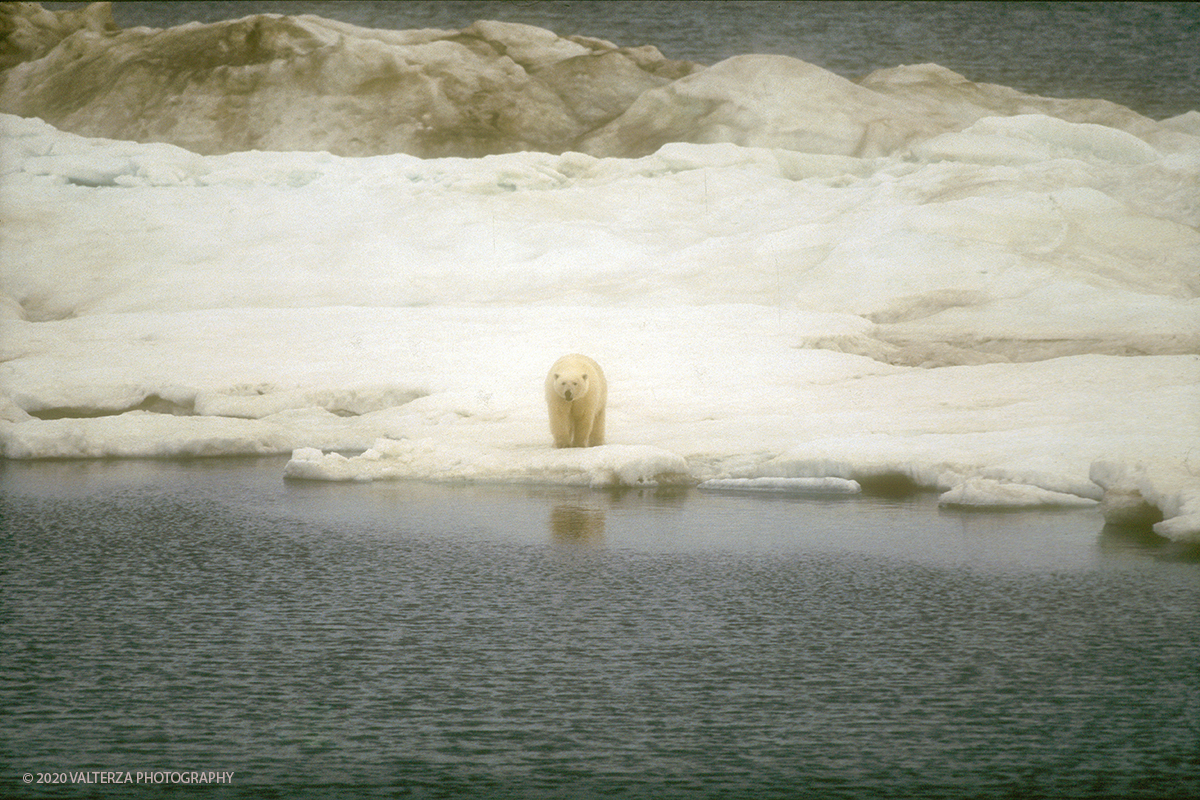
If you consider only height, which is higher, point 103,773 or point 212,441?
point 212,441

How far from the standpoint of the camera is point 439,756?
4.80m

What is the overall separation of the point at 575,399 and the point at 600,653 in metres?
4.76

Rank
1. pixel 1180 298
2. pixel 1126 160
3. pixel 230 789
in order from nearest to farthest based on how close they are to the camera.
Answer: pixel 230 789 → pixel 1180 298 → pixel 1126 160

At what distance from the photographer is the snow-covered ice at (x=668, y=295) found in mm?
10969

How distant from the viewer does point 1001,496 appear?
31.0ft

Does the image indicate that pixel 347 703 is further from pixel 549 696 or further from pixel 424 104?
pixel 424 104

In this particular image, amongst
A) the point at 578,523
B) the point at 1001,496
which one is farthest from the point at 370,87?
the point at 1001,496

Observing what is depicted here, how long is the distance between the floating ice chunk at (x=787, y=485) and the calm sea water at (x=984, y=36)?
877cm

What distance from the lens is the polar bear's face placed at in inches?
409

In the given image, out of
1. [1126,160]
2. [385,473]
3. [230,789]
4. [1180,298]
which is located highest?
[1126,160]

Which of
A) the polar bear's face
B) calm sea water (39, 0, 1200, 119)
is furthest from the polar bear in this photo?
calm sea water (39, 0, 1200, 119)

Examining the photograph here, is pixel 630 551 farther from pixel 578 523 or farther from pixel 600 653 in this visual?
pixel 600 653

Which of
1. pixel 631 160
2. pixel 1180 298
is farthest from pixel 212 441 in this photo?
pixel 631 160

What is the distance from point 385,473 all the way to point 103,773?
614 cm
